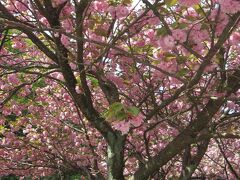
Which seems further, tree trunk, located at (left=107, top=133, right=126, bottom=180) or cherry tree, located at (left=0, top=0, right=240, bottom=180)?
tree trunk, located at (left=107, top=133, right=126, bottom=180)

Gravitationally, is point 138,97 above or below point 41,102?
below

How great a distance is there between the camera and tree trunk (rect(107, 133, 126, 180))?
16.4 ft

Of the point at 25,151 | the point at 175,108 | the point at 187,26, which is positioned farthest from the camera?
the point at 25,151

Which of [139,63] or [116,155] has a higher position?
[139,63]

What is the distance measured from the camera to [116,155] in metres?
5.01

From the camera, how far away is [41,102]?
9.66m

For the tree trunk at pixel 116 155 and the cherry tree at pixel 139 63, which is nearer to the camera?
the cherry tree at pixel 139 63

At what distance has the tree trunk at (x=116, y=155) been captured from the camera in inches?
197

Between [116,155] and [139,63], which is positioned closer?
[139,63]

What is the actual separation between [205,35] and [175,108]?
11.5 ft

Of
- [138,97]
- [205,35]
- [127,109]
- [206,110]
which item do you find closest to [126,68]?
[138,97]

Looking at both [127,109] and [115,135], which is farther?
[115,135]

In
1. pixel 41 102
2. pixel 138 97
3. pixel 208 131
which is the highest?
pixel 41 102

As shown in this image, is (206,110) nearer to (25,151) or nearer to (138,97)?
(138,97)
